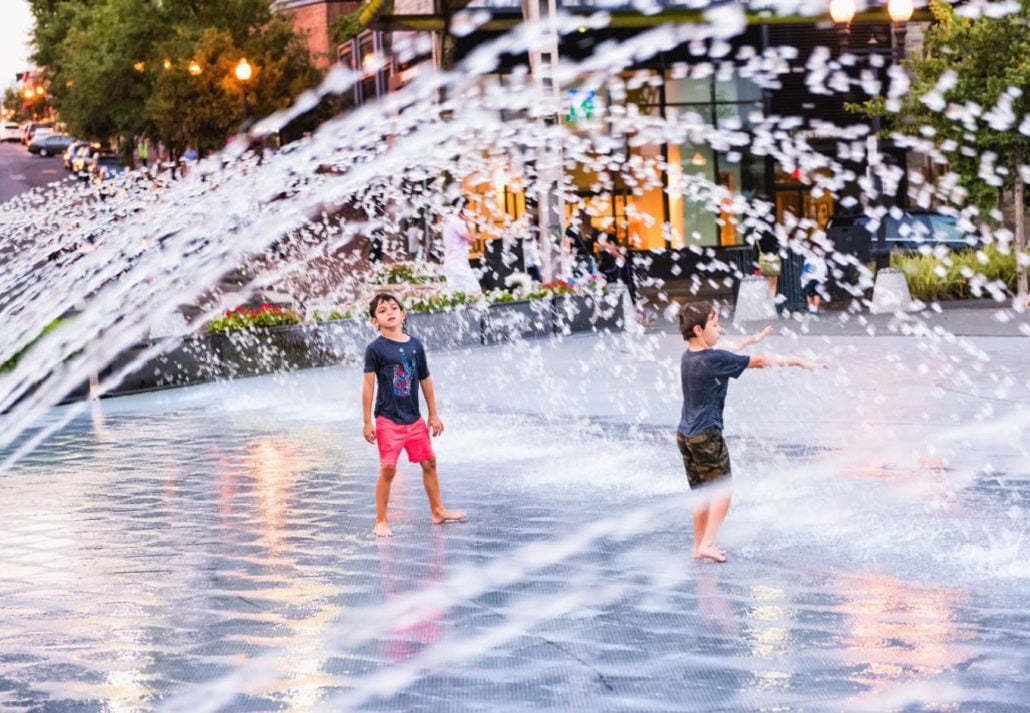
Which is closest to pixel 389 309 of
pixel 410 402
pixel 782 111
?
pixel 410 402

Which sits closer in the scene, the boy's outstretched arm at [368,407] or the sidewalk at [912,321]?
the boy's outstretched arm at [368,407]

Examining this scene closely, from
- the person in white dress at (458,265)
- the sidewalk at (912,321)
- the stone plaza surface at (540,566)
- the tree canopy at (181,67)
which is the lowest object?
the stone plaza surface at (540,566)

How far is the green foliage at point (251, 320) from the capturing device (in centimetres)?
2034

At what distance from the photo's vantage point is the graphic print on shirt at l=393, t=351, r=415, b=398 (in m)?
9.28

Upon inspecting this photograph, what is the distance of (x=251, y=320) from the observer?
20625 millimetres

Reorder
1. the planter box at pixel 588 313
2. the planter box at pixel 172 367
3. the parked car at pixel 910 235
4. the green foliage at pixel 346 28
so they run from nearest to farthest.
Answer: the planter box at pixel 172 367 → the planter box at pixel 588 313 → the parked car at pixel 910 235 → the green foliage at pixel 346 28

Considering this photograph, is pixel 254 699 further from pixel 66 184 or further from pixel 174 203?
pixel 66 184

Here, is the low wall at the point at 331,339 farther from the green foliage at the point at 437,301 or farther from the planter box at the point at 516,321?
the green foliage at the point at 437,301

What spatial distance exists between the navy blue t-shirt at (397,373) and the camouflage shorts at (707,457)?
179 centimetres

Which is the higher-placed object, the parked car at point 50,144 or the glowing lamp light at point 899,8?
the parked car at point 50,144

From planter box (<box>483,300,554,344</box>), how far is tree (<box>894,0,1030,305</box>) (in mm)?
6638

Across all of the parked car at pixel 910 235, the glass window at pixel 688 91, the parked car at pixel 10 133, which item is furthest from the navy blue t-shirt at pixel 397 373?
the parked car at pixel 10 133

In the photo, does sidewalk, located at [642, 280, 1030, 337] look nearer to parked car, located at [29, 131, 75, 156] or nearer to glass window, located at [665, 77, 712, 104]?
glass window, located at [665, 77, 712, 104]

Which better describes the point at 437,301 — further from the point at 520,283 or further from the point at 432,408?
the point at 432,408
